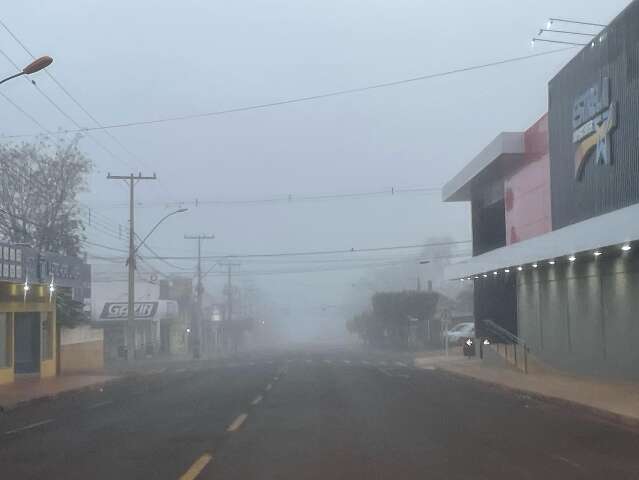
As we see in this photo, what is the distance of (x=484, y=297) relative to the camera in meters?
43.7

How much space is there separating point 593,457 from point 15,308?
28.1 meters

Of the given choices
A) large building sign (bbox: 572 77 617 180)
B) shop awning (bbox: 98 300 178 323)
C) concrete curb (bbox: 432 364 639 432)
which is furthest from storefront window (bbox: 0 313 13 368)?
shop awning (bbox: 98 300 178 323)

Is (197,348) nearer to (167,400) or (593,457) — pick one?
(167,400)

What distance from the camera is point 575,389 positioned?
23.4 m

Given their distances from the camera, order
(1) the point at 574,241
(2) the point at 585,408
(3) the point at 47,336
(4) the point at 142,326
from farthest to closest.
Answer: (4) the point at 142,326, (3) the point at 47,336, (1) the point at 574,241, (2) the point at 585,408

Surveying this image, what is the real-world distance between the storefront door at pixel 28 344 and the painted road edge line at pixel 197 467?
27.4 metres

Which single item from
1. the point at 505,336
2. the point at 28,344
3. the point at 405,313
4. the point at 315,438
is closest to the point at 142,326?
the point at 405,313

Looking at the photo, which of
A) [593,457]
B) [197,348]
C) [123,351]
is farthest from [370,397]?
[197,348]

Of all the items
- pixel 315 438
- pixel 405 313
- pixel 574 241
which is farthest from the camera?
pixel 405 313

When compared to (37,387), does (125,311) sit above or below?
above

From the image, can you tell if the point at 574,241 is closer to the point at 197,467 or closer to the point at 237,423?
the point at 237,423

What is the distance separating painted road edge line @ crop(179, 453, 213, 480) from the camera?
10.6 meters

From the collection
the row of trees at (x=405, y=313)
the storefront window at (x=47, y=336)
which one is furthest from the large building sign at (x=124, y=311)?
the storefront window at (x=47, y=336)

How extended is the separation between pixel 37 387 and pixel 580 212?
18.9 meters
